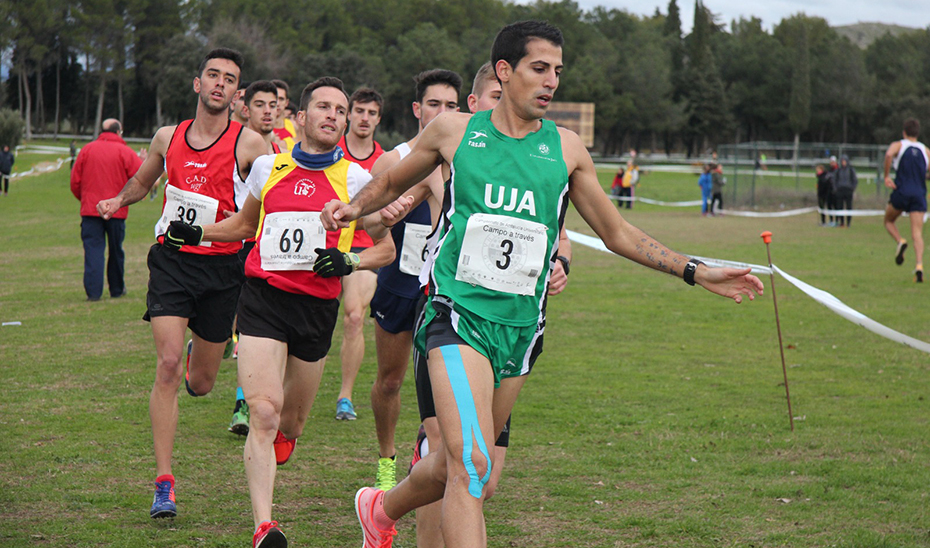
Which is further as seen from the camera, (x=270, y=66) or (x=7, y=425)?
(x=270, y=66)

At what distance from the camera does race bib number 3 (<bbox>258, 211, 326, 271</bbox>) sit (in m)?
5.29

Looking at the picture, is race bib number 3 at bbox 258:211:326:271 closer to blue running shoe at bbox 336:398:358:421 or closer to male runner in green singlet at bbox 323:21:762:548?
male runner in green singlet at bbox 323:21:762:548

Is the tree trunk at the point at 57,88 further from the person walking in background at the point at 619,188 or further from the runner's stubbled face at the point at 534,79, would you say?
the runner's stubbled face at the point at 534,79

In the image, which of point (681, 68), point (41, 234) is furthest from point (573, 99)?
point (41, 234)

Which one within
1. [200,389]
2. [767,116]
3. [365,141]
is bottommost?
[200,389]

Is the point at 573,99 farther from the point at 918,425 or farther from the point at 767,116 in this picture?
the point at 918,425

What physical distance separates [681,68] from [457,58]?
3807 centimetres

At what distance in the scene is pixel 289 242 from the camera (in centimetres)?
529

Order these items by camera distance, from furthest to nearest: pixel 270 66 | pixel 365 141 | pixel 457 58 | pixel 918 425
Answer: pixel 457 58
pixel 270 66
pixel 365 141
pixel 918 425

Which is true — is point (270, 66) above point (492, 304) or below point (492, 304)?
above

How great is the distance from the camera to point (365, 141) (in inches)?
338

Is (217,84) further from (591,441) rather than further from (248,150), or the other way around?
(591,441)

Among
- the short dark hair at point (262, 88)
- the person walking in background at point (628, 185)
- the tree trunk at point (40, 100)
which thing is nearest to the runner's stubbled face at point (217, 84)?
the short dark hair at point (262, 88)

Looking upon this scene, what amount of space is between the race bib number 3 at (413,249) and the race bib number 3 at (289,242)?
0.74m
